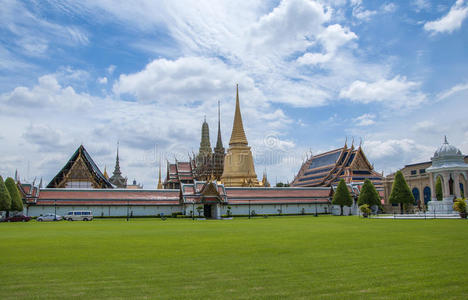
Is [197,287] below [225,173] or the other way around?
below

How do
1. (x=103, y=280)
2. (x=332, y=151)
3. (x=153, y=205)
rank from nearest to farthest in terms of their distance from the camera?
(x=103, y=280)
(x=153, y=205)
(x=332, y=151)

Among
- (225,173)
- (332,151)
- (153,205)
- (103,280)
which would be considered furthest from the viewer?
(332,151)

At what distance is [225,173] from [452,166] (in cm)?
4743

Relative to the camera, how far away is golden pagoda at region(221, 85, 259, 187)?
270ft

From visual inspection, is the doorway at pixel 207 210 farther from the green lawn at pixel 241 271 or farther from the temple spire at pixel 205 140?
the temple spire at pixel 205 140

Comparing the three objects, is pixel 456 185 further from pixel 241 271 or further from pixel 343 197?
pixel 241 271

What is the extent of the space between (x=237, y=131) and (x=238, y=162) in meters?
6.58

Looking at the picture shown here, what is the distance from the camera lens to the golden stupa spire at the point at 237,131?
84.5 m

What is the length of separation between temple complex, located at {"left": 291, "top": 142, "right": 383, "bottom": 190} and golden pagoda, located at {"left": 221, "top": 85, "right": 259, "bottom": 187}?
54.0 ft

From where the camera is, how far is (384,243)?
51.9ft

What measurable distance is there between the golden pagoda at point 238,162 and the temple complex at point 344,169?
16.5m

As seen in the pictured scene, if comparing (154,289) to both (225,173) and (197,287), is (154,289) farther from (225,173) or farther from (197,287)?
(225,173)

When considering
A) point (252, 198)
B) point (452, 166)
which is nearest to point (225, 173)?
point (252, 198)

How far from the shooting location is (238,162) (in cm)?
8300
